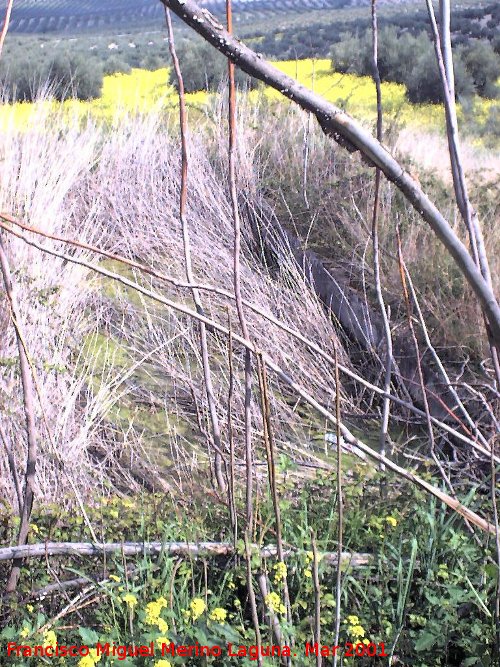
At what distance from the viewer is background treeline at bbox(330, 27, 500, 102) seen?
44.0 ft

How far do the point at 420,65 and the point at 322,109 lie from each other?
13.9m

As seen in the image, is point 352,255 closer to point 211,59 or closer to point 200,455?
point 200,455

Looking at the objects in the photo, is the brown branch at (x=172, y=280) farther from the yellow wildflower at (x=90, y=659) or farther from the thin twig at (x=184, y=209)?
the yellow wildflower at (x=90, y=659)

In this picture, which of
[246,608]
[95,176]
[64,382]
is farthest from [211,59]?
[246,608]

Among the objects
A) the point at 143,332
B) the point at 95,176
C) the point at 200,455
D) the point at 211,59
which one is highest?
the point at 211,59

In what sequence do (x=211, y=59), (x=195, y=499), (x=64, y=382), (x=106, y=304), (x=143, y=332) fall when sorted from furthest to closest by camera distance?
(x=211, y=59)
(x=106, y=304)
(x=143, y=332)
(x=64, y=382)
(x=195, y=499)

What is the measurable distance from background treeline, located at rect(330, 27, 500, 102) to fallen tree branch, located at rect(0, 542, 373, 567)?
41.5 feet

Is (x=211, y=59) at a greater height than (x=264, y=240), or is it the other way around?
(x=211, y=59)

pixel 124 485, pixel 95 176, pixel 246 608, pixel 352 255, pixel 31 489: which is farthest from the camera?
pixel 95 176

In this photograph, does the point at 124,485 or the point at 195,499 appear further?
the point at 124,485

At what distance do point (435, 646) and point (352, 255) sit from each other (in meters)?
3.18

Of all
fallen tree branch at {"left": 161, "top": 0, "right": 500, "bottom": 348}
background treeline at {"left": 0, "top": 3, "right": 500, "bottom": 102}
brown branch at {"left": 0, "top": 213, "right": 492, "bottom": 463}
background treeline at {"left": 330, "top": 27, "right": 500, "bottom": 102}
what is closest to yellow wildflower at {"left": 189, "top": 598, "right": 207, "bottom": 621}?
brown branch at {"left": 0, "top": 213, "right": 492, "bottom": 463}

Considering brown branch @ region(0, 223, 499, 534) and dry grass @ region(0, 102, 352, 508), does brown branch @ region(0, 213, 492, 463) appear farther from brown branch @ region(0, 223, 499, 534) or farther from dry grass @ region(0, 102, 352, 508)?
dry grass @ region(0, 102, 352, 508)

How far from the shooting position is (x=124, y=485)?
8.13 feet
